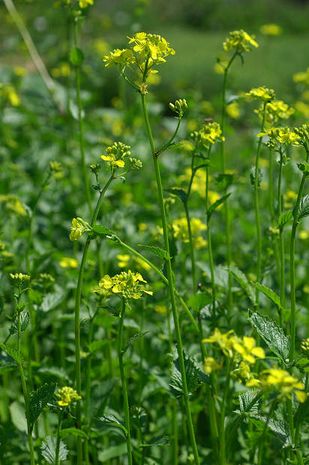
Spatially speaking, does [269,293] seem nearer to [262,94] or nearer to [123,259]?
[262,94]

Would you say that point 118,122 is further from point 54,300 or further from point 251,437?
point 251,437

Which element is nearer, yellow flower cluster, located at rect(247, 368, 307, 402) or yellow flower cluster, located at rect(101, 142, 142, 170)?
yellow flower cluster, located at rect(247, 368, 307, 402)

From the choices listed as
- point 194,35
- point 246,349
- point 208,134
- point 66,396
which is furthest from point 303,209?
point 194,35

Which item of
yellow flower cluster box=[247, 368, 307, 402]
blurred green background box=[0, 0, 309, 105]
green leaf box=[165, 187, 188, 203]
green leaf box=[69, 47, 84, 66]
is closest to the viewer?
yellow flower cluster box=[247, 368, 307, 402]

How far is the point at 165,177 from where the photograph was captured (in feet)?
14.5

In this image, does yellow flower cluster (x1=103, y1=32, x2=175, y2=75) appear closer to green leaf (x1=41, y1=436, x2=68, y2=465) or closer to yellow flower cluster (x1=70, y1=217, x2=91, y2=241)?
yellow flower cluster (x1=70, y1=217, x2=91, y2=241)

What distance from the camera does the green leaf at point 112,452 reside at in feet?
8.38

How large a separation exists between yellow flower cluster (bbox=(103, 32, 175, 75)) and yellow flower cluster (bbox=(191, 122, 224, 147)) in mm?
352

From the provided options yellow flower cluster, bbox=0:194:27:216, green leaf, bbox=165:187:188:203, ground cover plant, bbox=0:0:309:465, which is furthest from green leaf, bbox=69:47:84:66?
green leaf, bbox=165:187:188:203

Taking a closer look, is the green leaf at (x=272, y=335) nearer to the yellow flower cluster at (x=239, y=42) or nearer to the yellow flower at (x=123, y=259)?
the yellow flower at (x=123, y=259)

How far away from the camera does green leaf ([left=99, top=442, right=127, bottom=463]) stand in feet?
8.38

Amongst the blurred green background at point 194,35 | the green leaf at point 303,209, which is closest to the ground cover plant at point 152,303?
the green leaf at point 303,209

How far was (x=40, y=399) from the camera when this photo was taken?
6.75 feet

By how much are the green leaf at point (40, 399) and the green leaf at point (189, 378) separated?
305mm
